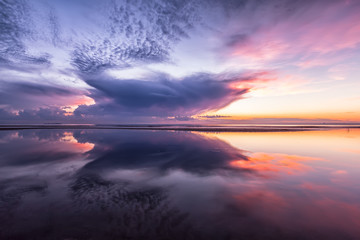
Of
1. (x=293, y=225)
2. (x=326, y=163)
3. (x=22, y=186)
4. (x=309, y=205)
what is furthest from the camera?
(x=326, y=163)

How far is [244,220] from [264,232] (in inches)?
26.4

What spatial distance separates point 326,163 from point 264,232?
38.5ft

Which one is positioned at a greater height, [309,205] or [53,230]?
[53,230]

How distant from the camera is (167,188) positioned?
791 centimetres

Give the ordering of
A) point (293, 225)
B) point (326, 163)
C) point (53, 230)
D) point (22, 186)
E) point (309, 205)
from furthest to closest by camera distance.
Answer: point (326, 163) → point (22, 186) → point (309, 205) → point (293, 225) → point (53, 230)

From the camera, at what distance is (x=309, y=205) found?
256 inches

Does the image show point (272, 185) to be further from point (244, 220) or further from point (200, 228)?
point (200, 228)

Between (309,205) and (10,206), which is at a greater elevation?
(10,206)

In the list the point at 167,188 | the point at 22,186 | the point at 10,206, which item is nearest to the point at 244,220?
the point at 167,188

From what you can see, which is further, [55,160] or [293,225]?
[55,160]

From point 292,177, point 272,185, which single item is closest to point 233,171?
point 272,185

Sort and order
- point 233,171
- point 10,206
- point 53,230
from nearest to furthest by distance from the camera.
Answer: point 53,230, point 10,206, point 233,171

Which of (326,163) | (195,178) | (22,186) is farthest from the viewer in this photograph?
(326,163)

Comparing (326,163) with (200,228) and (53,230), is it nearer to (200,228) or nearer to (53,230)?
(200,228)
